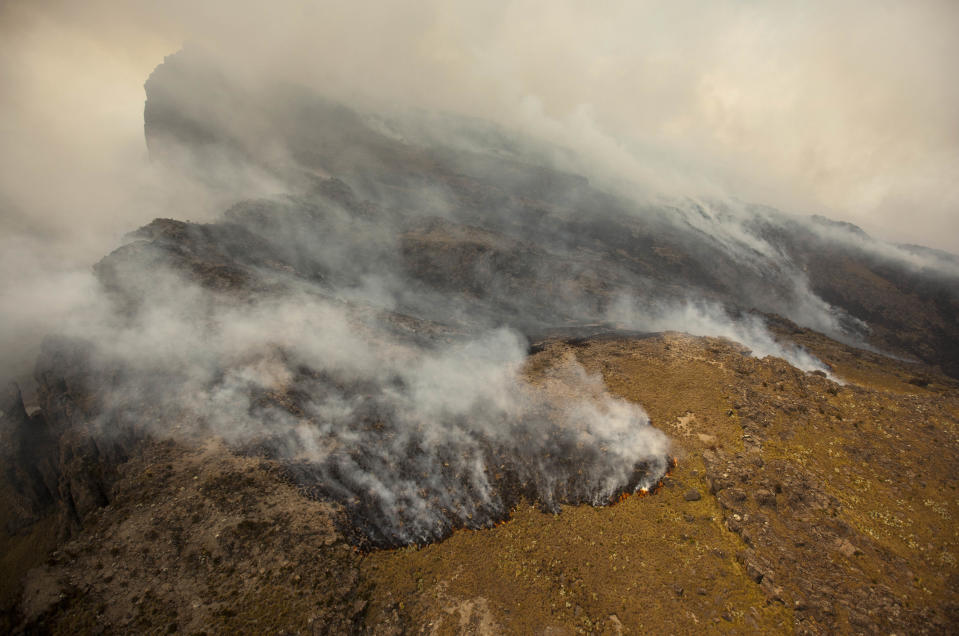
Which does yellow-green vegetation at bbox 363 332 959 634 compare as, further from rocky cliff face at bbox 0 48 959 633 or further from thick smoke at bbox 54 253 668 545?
thick smoke at bbox 54 253 668 545

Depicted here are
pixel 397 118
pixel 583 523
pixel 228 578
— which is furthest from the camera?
pixel 397 118

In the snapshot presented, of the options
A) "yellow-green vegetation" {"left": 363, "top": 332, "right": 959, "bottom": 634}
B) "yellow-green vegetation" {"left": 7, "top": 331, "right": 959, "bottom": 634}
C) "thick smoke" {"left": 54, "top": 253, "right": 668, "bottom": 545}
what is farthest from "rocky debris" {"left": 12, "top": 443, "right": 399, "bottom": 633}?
"yellow-green vegetation" {"left": 363, "top": 332, "right": 959, "bottom": 634}

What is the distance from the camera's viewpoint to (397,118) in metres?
135

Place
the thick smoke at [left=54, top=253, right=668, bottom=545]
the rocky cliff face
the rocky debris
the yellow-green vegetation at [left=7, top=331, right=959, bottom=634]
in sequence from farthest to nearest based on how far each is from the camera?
the thick smoke at [left=54, top=253, right=668, bottom=545]
the rocky cliff face
the yellow-green vegetation at [left=7, top=331, right=959, bottom=634]
the rocky debris

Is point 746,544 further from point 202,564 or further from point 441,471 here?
point 202,564

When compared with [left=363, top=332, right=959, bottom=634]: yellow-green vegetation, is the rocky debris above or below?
below

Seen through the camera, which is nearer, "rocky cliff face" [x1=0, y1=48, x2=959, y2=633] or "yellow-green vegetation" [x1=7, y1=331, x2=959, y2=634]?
"yellow-green vegetation" [x1=7, y1=331, x2=959, y2=634]

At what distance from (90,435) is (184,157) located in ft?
299

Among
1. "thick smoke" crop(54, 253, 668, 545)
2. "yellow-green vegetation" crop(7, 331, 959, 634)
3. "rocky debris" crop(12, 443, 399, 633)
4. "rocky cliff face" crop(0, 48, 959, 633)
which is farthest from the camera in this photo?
"thick smoke" crop(54, 253, 668, 545)

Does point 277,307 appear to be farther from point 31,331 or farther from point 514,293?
point 514,293

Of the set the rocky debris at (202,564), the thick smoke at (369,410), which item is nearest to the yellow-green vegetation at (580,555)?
the rocky debris at (202,564)

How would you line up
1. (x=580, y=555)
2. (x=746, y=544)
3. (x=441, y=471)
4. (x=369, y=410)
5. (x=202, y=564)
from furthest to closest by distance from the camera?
(x=369, y=410)
(x=441, y=471)
(x=580, y=555)
(x=746, y=544)
(x=202, y=564)

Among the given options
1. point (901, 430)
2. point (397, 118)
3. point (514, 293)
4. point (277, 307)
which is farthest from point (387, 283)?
point (397, 118)

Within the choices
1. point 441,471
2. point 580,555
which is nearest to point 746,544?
point 580,555
